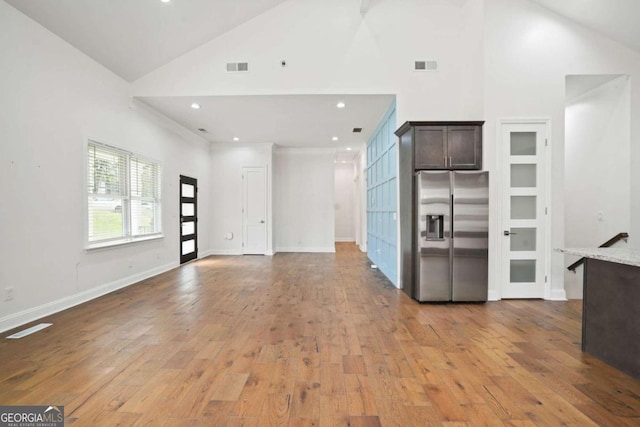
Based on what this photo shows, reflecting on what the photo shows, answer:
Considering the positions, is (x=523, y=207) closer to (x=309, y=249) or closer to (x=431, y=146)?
(x=431, y=146)

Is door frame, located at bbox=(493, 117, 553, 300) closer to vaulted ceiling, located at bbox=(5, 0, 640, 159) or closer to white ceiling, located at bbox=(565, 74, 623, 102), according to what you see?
white ceiling, located at bbox=(565, 74, 623, 102)

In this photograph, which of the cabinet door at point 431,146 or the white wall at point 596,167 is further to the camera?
the white wall at point 596,167

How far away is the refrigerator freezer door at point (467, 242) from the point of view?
12.4ft

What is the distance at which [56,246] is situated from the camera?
3.39 m

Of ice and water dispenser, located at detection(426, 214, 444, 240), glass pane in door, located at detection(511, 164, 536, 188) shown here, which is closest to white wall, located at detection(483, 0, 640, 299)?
glass pane in door, located at detection(511, 164, 536, 188)

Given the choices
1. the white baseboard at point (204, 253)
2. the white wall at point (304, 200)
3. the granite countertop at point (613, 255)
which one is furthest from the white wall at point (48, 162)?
the granite countertop at point (613, 255)

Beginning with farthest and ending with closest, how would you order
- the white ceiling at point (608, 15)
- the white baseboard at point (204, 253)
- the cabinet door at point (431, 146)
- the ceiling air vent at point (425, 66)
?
the white baseboard at point (204, 253) → the ceiling air vent at point (425, 66) → the cabinet door at point (431, 146) → the white ceiling at point (608, 15)

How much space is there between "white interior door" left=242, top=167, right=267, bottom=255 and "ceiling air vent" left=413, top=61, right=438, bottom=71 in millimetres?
4663

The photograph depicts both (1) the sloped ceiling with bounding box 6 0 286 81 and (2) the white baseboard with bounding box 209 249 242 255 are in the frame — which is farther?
(2) the white baseboard with bounding box 209 249 242 255

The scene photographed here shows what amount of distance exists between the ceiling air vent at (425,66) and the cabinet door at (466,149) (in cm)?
122

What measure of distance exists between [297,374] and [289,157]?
6976mm

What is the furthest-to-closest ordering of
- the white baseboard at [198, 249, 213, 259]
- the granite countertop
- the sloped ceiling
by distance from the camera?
the white baseboard at [198, 249, 213, 259], the sloped ceiling, the granite countertop

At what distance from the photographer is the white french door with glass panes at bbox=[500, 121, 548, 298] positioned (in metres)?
3.96

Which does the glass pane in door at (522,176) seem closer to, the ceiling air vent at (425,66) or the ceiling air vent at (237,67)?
the ceiling air vent at (425,66)
